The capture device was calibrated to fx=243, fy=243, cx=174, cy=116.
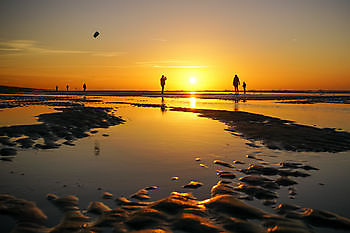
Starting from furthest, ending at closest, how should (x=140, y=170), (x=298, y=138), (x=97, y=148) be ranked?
(x=298, y=138) → (x=97, y=148) → (x=140, y=170)

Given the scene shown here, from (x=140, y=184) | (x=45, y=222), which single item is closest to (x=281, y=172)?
(x=140, y=184)

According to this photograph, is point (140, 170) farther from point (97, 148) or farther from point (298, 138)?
point (298, 138)

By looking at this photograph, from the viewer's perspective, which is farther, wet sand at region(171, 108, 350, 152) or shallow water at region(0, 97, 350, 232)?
wet sand at region(171, 108, 350, 152)

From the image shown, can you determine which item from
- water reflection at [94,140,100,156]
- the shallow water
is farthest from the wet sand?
water reflection at [94,140,100,156]

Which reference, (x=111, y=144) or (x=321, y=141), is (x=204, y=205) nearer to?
(x=111, y=144)

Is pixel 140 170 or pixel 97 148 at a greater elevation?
pixel 97 148

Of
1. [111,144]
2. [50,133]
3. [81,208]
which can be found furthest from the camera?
[50,133]

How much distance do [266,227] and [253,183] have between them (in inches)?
84.8

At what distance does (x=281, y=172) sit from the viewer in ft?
23.2

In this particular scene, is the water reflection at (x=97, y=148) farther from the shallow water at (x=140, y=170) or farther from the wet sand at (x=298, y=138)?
the wet sand at (x=298, y=138)

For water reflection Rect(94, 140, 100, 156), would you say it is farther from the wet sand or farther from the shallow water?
the wet sand

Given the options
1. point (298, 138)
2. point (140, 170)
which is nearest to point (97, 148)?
point (140, 170)

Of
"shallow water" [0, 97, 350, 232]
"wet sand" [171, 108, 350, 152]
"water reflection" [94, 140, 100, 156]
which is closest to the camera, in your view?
"shallow water" [0, 97, 350, 232]

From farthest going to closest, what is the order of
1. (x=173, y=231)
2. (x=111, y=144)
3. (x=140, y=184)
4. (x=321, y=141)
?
(x=321, y=141) → (x=111, y=144) → (x=140, y=184) → (x=173, y=231)
